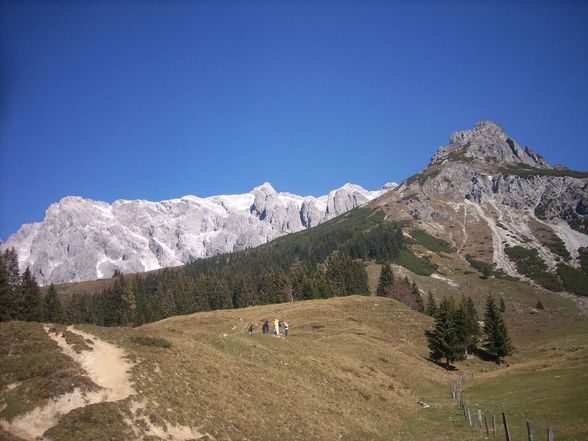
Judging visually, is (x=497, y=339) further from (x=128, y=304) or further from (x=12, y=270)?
(x=12, y=270)

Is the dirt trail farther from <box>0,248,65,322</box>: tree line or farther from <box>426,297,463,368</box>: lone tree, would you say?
<box>0,248,65,322</box>: tree line

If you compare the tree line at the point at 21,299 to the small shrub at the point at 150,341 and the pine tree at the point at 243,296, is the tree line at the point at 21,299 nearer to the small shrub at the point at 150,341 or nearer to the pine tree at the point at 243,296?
the pine tree at the point at 243,296

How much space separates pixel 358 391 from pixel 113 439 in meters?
26.3

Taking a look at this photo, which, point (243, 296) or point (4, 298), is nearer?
point (4, 298)

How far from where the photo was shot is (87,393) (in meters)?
24.7

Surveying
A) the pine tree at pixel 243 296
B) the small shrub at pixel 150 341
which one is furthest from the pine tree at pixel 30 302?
the small shrub at pixel 150 341

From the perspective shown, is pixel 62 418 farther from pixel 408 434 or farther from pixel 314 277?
pixel 314 277

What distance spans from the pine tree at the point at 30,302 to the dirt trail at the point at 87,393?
87976mm

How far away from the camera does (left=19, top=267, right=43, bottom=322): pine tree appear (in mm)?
108625

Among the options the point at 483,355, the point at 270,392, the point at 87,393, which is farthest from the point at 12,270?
the point at 483,355

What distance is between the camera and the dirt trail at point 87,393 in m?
21.6

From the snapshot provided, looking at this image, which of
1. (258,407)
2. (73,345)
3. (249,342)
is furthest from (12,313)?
(258,407)

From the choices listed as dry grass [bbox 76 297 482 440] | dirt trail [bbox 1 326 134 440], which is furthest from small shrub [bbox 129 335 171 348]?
dirt trail [bbox 1 326 134 440]

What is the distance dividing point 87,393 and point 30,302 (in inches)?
4038
